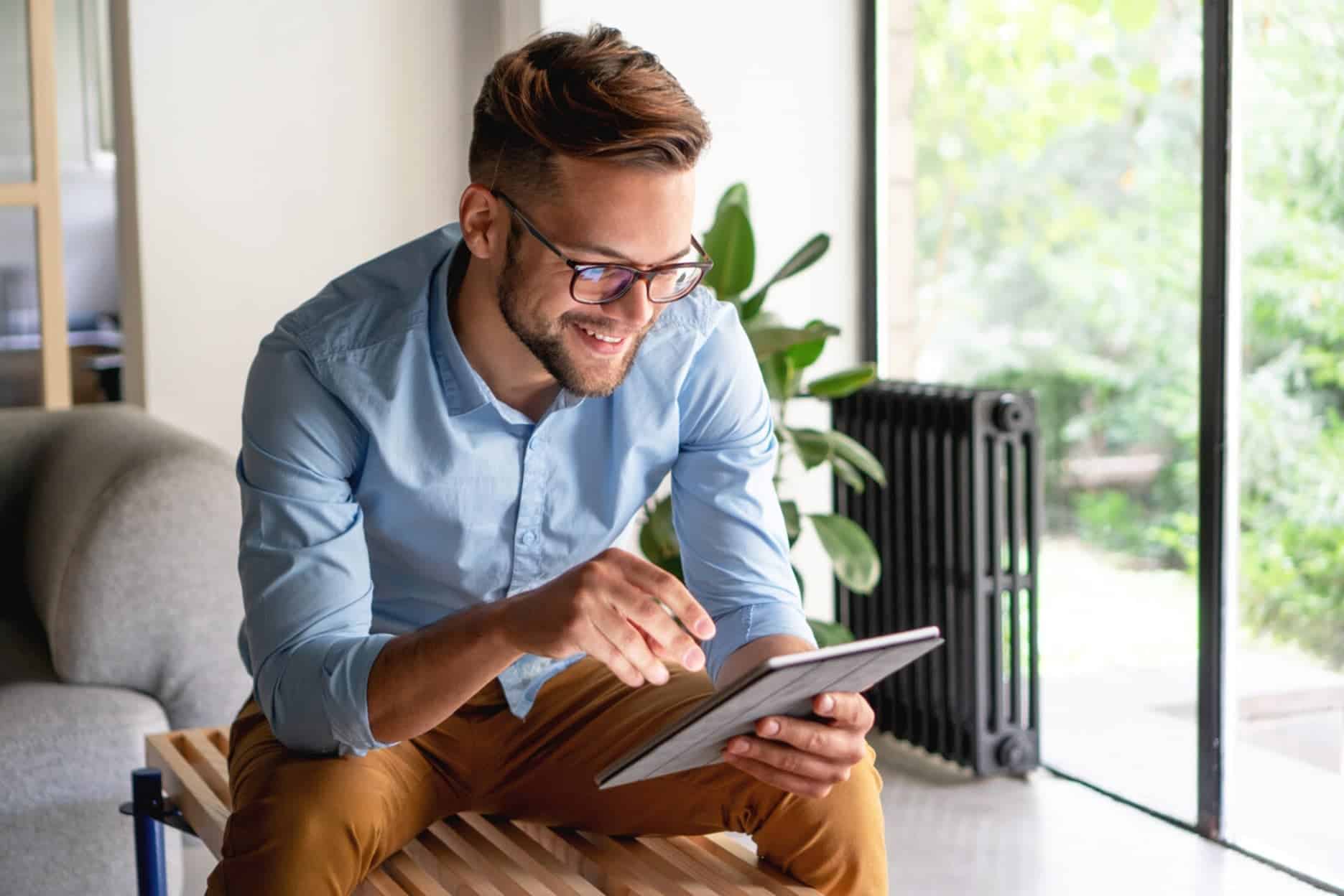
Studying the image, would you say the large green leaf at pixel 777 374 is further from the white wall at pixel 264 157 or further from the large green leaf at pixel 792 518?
the white wall at pixel 264 157

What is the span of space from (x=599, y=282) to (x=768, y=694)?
1.53 feet

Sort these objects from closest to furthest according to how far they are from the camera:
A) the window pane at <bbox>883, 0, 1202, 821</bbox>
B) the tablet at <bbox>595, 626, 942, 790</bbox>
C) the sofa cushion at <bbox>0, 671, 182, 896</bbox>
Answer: the tablet at <bbox>595, 626, 942, 790</bbox> → the sofa cushion at <bbox>0, 671, 182, 896</bbox> → the window pane at <bbox>883, 0, 1202, 821</bbox>

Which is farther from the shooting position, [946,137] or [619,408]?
[946,137]

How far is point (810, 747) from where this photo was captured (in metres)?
1.33

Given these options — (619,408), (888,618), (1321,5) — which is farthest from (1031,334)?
(619,408)

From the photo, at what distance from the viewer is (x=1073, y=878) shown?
243 cm

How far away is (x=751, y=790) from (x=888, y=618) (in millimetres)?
1674

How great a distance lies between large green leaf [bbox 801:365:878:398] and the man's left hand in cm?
151

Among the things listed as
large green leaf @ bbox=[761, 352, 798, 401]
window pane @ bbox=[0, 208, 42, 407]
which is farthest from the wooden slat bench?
window pane @ bbox=[0, 208, 42, 407]

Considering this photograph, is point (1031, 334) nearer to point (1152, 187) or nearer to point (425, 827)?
point (1152, 187)

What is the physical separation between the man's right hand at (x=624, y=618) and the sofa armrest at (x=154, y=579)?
48.7 inches

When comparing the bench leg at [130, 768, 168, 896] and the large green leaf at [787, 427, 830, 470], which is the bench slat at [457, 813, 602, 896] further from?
the large green leaf at [787, 427, 830, 470]

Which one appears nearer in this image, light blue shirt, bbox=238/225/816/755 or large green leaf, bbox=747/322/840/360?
light blue shirt, bbox=238/225/816/755

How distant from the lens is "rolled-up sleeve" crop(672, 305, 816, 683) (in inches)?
63.3
